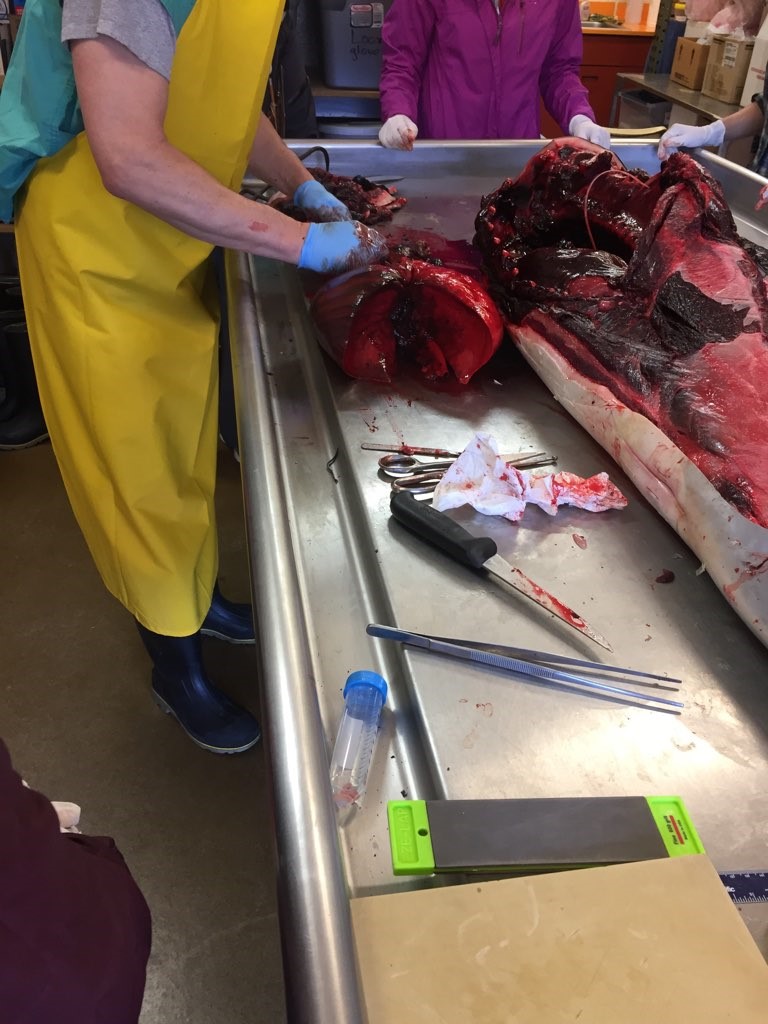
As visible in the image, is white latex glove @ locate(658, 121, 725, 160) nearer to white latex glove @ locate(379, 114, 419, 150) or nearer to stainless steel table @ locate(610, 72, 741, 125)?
white latex glove @ locate(379, 114, 419, 150)

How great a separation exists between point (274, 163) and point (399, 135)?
0.92m

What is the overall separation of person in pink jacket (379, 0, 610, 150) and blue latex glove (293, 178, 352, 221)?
1.29 meters

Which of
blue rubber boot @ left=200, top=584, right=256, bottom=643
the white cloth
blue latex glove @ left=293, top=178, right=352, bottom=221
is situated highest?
blue latex glove @ left=293, top=178, right=352, bottom=221

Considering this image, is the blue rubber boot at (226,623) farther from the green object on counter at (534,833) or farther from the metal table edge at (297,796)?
the green object on counter at (534,833)

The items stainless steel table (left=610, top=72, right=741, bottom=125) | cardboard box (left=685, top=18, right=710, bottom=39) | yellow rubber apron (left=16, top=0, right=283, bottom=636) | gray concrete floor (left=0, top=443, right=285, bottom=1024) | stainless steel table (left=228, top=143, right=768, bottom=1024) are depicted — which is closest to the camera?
stainless steel table (left=228, top=143, right=768, bottom=1024)

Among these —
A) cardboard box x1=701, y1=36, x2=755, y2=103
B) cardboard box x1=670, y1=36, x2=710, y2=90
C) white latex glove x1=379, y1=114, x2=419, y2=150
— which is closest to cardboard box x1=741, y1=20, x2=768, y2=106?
cardboard box x1=701, y1=36, x2=755, y2=103

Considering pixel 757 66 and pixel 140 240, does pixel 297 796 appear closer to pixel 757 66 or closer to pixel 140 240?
pixel 140 240

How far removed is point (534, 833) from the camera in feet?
2.81

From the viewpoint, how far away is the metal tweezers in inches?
41.4

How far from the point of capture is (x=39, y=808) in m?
0.81

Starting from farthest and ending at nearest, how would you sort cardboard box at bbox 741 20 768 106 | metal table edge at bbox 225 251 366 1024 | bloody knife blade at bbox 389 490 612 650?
cardboard box at bbox 741 20 768 106, bloody knife blade at bbox 389 490 612 650, metal table edge at bbox 225 251 366 1024

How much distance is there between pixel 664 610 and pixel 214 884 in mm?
1469

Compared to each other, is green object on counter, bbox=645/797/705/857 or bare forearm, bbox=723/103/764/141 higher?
bare forearm, bbox=723/103/764/141

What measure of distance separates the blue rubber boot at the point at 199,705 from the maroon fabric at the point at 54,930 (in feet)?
4.37
